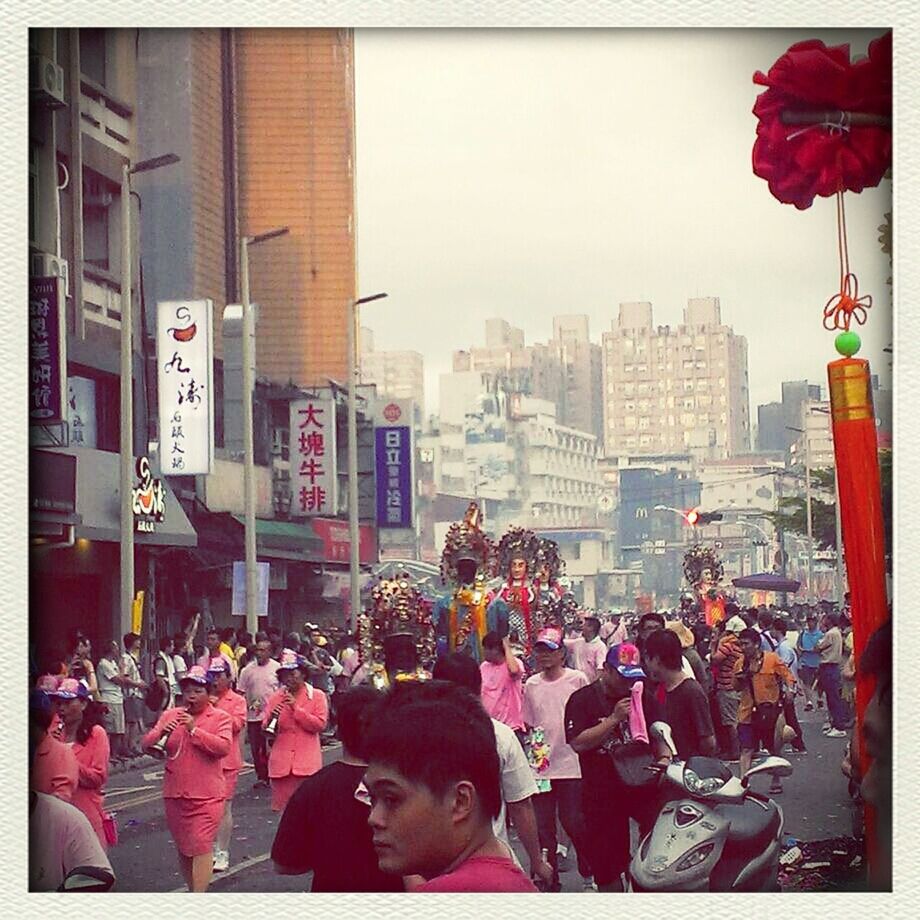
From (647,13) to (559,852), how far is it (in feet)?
8.15

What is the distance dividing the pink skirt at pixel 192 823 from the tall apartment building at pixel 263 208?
4.34 feet

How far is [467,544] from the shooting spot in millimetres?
5492

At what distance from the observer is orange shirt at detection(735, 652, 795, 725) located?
5480mm

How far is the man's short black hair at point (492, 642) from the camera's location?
5.55 m

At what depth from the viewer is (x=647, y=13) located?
5176 millimetres

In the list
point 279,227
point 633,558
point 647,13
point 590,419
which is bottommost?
point 633,558

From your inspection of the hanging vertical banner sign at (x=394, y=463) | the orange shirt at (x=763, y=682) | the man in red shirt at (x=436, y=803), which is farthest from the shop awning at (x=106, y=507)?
the man in red shirt at (x=436, y=803)

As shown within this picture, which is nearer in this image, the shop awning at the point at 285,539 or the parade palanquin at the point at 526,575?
the parade palanquin at the point at 526,575

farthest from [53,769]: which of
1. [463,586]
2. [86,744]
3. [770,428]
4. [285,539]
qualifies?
[770,428]

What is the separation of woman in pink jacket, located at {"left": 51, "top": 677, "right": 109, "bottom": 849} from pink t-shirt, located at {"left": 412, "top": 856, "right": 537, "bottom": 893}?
2.58 meters

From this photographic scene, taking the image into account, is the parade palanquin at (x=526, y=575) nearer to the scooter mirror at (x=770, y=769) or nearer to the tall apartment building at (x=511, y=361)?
the tall apartment building at (x=511, y=361)

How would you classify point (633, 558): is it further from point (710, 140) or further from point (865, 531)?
point (710, 140)

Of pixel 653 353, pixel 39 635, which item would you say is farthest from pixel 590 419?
pixel 39 635

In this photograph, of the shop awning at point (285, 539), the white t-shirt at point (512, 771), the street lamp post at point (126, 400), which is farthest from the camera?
the shop awning at point (285, 539)
